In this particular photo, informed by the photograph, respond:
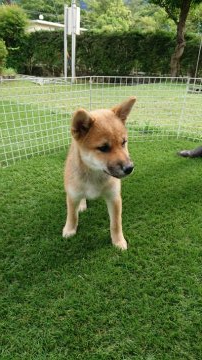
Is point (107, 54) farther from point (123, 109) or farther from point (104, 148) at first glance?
point (104, 148)

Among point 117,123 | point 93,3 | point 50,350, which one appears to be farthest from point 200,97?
point 93,3

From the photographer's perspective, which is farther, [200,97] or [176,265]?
[200,97]

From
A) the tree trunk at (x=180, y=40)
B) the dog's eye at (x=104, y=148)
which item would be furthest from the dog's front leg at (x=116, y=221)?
the tree trunk at (x=180, y=40)

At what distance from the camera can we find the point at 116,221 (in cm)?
240

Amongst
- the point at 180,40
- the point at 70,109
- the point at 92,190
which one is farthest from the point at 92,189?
the point at 180,40

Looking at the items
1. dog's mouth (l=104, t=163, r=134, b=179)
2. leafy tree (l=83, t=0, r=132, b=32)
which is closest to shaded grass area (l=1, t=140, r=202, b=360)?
dog's mouth (l=104, t=163, r=134, b=179)

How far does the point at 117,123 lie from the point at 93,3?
47848 mm

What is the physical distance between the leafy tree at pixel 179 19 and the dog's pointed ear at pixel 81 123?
1380 centimetres

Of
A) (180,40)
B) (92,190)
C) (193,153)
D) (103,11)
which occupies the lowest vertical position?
(193,153)

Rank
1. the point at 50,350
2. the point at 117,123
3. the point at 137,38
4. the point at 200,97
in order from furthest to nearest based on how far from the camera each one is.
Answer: the point at 137,38, the point at 200,97, the point at 117,123, the point at 50,350

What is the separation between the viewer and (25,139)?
14.8 feet

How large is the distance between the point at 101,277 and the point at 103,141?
39.7 inches

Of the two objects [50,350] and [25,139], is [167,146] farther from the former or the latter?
[50,350]

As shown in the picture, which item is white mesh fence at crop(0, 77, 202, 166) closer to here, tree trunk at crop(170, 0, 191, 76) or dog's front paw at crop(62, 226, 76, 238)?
dog's front paw at crop(62, 226, 76, 238)
